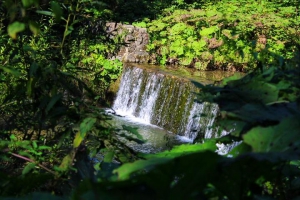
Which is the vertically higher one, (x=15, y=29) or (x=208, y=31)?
(x=208, y=31)

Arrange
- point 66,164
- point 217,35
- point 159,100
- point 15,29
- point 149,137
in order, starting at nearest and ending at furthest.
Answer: point 15,29, point 66,164, point 149,137, point 159,100, point 217,35

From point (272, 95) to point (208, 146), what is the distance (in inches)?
14.0

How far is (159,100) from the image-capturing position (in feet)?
32.0

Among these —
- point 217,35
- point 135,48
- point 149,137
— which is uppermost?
point 217,35

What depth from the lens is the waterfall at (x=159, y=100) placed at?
910 centimetres

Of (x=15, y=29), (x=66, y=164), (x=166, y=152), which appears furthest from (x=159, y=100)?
(x=15, y=29)

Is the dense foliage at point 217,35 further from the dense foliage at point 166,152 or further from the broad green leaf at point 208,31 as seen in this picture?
the dense foliage at point 166,152

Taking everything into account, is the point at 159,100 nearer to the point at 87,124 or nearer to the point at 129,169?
the point at 87,124

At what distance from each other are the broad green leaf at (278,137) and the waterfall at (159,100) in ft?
24.9

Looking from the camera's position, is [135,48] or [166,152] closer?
[166,152]

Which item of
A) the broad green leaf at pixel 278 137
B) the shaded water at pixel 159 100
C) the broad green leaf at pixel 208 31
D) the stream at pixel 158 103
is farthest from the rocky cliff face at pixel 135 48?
the broad green leaf at pixel 278 137

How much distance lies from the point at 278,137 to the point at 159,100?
29.0ft


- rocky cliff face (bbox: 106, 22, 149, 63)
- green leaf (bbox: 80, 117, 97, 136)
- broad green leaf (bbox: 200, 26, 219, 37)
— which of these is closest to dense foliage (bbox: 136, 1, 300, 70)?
broad green leaf (bbox: 200, 26, 219, 37)

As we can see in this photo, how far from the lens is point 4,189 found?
1.13 metres
